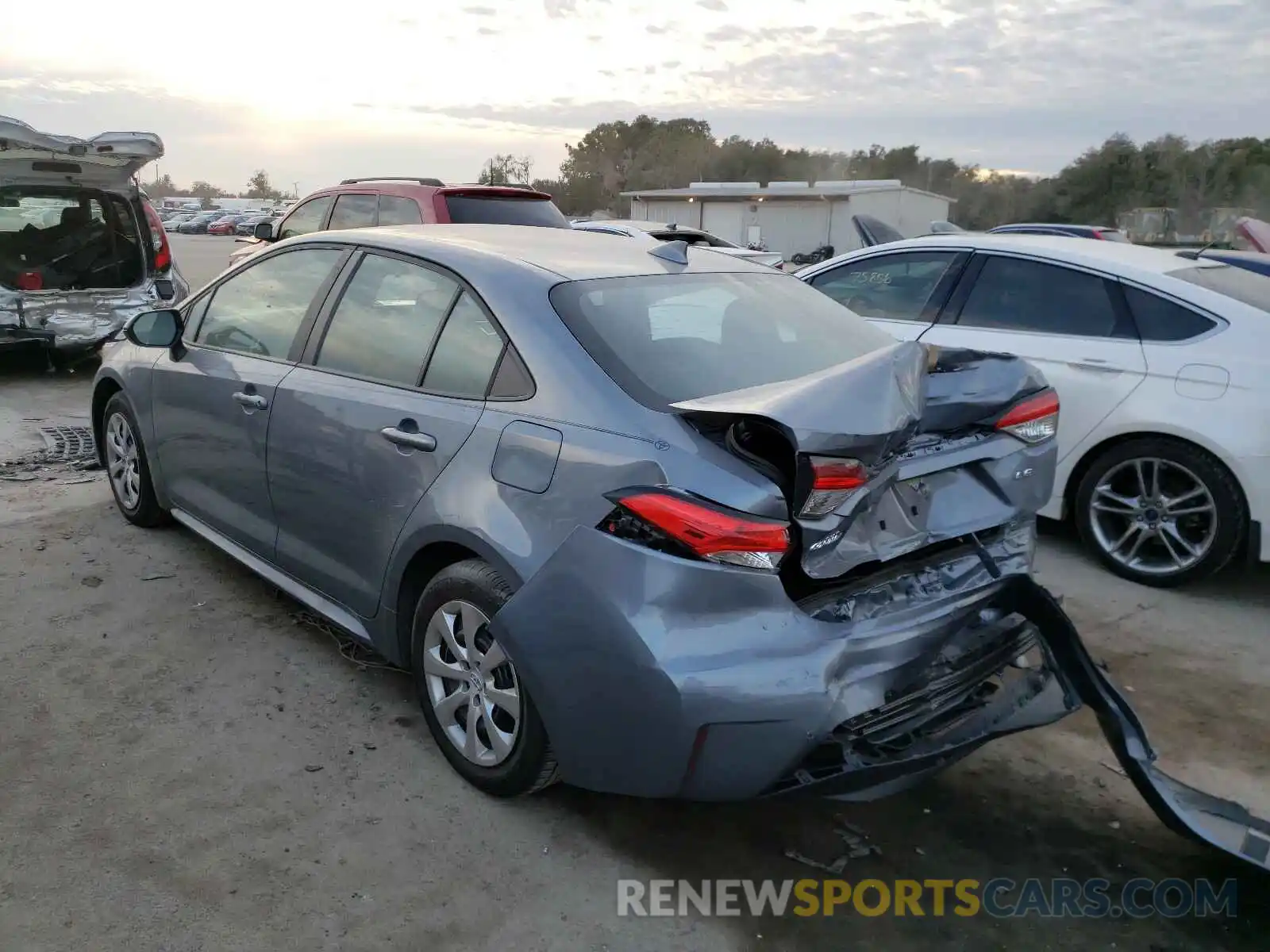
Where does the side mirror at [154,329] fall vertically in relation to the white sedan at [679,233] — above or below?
above

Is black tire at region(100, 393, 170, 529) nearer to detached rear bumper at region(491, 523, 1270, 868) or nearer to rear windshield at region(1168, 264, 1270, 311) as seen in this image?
detached rear bumper at region(491, 523, 1270, 868)

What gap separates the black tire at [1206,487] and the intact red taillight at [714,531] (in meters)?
3.24

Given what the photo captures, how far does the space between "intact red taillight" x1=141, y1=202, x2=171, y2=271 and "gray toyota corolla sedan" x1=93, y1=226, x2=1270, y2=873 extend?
6261 mm

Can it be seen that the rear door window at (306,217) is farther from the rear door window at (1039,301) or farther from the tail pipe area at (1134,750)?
the tail pipe area at (1134,750)

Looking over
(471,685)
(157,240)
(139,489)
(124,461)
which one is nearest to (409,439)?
(471,685)

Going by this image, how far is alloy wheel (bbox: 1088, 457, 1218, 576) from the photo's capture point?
4.62 m

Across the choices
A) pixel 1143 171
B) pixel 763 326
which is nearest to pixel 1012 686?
pixel 763 326

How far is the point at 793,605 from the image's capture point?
232cm

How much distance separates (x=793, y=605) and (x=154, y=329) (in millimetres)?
3295

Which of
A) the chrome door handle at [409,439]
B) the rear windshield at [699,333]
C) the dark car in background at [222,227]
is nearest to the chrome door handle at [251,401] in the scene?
the chrome door handle at [409,439]

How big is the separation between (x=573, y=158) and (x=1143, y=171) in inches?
1723

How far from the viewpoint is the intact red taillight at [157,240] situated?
29.6 feet

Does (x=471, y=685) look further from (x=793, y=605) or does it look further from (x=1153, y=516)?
(x=1153, y=516)


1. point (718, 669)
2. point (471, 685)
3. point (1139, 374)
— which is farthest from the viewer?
point (1139, 374)
